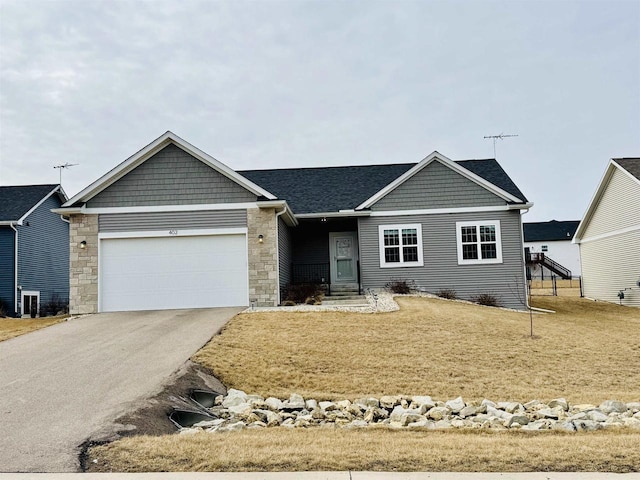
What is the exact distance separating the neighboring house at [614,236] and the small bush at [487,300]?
7.32 meters

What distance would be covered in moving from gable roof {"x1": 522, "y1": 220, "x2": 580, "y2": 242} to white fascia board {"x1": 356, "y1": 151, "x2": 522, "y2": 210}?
130 feet

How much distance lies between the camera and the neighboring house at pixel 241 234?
1825 centimetres

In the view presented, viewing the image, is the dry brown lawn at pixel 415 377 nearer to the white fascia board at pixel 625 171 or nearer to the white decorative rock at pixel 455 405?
the white decorative rock at pixel 455 405

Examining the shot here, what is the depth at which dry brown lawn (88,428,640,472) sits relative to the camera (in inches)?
222

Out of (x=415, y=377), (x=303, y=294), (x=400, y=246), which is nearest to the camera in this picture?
(x=415, y=377)

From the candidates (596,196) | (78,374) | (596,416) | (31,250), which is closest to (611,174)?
(596,196)

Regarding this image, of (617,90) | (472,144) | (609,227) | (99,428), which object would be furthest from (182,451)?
(472,144)

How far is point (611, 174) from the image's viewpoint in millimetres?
25531

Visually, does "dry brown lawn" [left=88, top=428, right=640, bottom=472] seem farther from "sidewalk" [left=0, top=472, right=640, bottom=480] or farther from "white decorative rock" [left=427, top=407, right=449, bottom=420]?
"white decorative rock" [left=427, top=407, right=449, bottom=420]

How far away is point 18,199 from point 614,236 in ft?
88.9

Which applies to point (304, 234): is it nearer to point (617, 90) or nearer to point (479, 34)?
point (479, 34)

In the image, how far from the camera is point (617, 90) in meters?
23.1

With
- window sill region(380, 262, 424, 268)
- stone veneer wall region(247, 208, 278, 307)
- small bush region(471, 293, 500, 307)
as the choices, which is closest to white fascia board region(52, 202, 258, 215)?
stone veneer wall region(247, 208, 278, 307)

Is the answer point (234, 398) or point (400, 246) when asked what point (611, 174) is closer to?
point (400, 246)
